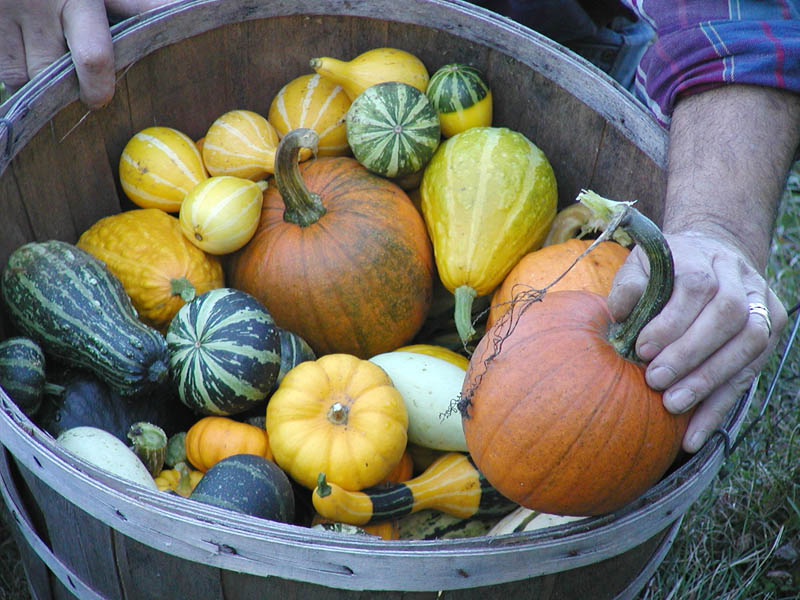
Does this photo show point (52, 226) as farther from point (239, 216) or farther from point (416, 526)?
point (416, 526)

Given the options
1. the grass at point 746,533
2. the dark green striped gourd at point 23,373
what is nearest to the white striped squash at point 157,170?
the dark green striped gourd at point 23,373

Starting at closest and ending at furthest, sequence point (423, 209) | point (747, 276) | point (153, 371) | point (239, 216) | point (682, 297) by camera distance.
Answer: point (682, 297)
point (747, 276)
point (153, 371)
point (239, 216)
point (423, 209)

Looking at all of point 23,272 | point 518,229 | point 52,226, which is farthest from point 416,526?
point 52,226

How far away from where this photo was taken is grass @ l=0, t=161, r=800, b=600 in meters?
A: 2.32

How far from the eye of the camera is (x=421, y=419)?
182 cm

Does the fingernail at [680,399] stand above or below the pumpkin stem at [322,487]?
above

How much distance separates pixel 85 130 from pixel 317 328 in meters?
0.81

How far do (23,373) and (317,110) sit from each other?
1.10 m

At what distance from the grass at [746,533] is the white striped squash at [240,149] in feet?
4.25

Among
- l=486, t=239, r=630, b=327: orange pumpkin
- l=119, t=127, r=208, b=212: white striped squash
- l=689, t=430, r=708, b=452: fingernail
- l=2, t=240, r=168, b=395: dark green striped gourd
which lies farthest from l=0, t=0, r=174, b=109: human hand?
l=689, t=430, r=708, b=452: fingernail

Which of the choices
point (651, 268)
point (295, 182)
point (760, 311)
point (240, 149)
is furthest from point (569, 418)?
point (240, 149)

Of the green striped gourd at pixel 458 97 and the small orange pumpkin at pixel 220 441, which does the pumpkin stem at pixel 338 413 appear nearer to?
the small orange pumpkin at pixel 220 441

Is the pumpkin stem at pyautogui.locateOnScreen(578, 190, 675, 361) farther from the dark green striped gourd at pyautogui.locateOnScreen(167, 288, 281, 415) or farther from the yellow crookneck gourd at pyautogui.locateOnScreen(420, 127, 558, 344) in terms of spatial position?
the dark green striped gourd at pyautogui.locateOnScreen(167, 288, 281, 415)

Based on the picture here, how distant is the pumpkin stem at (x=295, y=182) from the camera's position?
188 cm
